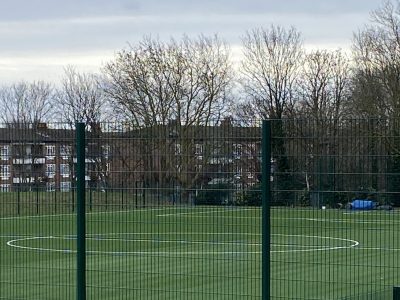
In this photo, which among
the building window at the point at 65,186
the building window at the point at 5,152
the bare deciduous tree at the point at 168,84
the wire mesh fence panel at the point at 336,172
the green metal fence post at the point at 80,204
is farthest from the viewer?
the bare deciduous tree at the point at 168,84

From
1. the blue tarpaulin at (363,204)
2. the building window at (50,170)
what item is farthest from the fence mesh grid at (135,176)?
the blue tarpaulin at (363,204)

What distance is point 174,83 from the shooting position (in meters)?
56.7

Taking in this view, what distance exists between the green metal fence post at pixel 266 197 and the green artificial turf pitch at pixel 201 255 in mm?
511

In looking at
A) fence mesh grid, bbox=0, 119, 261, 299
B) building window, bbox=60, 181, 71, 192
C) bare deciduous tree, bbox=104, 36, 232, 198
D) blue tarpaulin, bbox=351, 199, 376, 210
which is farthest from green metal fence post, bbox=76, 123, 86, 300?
bare deciduous tree, bbox=104, 36, 232, 198

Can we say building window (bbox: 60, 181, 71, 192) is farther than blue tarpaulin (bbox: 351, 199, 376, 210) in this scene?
Yes

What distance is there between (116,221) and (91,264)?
8.65m

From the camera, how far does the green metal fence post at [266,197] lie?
9.71 m

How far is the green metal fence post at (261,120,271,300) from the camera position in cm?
971

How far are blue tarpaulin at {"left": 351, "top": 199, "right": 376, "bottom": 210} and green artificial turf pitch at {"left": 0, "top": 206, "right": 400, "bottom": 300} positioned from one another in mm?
92

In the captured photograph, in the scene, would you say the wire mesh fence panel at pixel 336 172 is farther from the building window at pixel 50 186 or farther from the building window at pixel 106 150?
the building window at pixel 50 186

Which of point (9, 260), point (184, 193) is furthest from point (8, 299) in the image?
point (9, 260)

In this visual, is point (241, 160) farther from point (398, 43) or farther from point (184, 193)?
point (398, 43)

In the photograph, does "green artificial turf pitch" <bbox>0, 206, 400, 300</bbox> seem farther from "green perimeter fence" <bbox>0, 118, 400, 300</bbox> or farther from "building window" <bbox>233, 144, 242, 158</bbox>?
"building window" <bbox>233, 144, 242, 158</bbox>

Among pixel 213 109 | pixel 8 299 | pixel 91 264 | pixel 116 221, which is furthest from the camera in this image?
pixel 213 109
